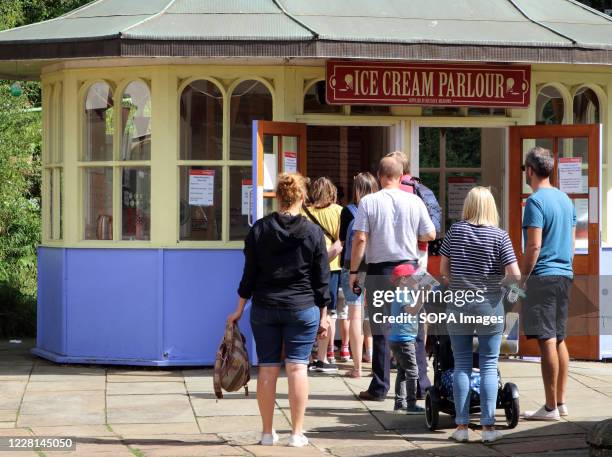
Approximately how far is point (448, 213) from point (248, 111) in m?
4.35

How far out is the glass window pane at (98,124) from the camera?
Result: 1093 centimetres

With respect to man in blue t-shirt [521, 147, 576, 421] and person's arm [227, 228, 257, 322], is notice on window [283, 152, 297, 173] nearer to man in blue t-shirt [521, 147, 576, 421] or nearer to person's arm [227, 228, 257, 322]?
man in blue t-shirt [521, 147, 576, 421]

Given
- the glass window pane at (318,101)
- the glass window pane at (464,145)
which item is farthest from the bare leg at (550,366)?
the glass window pane at (464,145)

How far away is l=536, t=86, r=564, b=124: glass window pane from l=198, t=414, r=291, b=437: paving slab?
448 centimetres

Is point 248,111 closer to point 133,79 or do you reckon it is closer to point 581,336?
point 133,79

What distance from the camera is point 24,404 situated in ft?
29.2

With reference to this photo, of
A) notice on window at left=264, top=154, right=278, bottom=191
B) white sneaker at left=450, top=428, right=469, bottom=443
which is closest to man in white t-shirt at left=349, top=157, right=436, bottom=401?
white sneaker at left=450, top=428, right=469, bottom=443

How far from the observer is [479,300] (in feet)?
24.2

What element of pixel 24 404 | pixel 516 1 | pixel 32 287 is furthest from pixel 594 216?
pixel 32 287

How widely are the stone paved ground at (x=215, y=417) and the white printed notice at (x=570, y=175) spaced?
163cm

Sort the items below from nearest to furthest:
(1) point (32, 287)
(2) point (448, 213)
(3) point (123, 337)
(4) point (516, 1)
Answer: (3) point (123, 337), (4) point (516, 1), (2) point (448, 213), (1) point (32, 287)

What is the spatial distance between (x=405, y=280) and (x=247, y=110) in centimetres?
320

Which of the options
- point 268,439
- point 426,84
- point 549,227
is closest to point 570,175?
point 426,84

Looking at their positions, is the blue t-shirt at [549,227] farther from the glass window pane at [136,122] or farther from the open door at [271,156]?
the glass window pane at [136,122]
